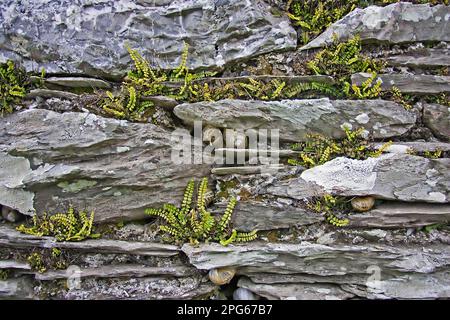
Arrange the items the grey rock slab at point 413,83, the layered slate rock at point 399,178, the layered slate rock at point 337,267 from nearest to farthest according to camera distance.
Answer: the layered slate rock at point 337,267
the layered slate rock at point 399,178
the grey rock slab at point 413,83

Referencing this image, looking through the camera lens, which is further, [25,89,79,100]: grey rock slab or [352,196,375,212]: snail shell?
[25,89,79,100]: grey rock slab

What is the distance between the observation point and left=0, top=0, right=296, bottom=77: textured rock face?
16.5ft

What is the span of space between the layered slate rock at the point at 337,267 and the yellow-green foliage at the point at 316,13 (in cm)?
322

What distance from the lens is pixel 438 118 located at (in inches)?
191

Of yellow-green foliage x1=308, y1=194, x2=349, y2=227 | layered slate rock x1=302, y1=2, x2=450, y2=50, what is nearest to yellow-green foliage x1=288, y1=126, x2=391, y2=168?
yellow-green foliage x1=308, y1=194, x2=349, y2=227

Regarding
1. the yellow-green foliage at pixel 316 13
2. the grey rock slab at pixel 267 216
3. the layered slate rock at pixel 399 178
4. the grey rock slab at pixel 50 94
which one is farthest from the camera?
the yellow-green foliage at pixel 316 13

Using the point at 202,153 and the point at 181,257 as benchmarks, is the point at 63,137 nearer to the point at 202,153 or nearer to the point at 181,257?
the point at 202,153

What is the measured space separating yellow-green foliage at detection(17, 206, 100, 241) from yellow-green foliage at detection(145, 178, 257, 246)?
0.88 meters

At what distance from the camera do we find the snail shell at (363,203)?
184 inches

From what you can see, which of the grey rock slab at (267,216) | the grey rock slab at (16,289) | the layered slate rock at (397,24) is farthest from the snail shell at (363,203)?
the grey rock slab at (16,289)

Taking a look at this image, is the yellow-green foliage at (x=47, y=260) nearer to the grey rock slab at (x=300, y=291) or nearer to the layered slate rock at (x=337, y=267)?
the layered slate rock at (x=337, y=267)

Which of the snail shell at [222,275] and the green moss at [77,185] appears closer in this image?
the snail shell at [222,275]

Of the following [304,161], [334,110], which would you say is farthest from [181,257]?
[334,110]

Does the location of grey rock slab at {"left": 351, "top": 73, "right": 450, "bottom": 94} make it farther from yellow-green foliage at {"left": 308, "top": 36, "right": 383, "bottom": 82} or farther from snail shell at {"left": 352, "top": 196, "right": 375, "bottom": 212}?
snail shell at {"left": 352, "top": 196, "right": 375, "bottom": 212}
